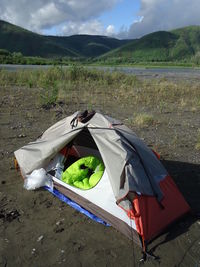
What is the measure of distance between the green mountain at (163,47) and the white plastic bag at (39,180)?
159m

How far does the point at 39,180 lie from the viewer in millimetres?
4984

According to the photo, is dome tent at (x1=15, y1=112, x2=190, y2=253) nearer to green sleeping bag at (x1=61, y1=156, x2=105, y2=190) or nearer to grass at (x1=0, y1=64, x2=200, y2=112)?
green sleeping bag at (x1=61, y1=156, x2=105, y2=190)

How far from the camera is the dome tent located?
387cm

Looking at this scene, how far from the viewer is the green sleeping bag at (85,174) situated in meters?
4.52

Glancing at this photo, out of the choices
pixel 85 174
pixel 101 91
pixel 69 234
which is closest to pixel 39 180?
pixel 85 174

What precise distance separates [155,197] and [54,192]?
1.72 metres

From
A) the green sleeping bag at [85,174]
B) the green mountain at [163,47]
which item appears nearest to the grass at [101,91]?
the green sleeping bag at [85,174]

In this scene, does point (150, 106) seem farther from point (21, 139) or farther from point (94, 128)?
point (94, 128)

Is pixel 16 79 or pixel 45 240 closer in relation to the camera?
pixel 45 240

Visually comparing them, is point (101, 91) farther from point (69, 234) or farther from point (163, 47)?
point (163, 47)

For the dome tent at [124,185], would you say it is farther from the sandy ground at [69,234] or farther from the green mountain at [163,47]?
the green mountain at [163,47]

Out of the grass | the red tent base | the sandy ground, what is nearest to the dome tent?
the red tent base

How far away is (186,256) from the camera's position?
12.2ft

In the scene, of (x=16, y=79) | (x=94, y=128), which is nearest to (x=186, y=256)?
(x=94, y=128)
